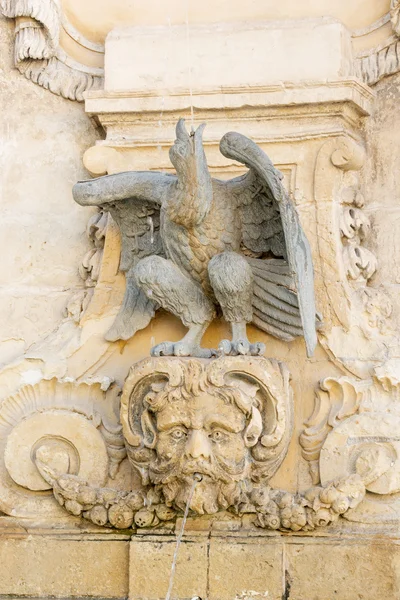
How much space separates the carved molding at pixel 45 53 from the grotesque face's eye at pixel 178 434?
1.40 m

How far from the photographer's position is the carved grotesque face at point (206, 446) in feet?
15.0

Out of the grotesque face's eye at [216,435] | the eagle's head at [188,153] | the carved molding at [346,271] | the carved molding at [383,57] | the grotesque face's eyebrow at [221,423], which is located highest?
the carved molding at [383,57]

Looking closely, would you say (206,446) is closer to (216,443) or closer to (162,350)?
(216,443)

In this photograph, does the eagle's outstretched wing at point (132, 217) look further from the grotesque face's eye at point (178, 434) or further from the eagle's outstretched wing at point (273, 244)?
the grotesque face's eye at point (178, 434)

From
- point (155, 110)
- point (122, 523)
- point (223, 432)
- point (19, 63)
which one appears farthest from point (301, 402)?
point (19, 63)

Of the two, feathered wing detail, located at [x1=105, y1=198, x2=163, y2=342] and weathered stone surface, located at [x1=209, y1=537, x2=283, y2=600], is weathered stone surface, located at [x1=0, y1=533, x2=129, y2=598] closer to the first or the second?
weathered stone surface, located at [x1=209, y1=537, x2=283, y2=600]

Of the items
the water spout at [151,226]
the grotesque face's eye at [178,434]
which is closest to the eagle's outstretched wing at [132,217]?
the water spout at [151,226]

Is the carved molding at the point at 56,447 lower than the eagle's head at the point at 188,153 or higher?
→ lower

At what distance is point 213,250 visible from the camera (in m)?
4.77

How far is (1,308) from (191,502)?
112cm

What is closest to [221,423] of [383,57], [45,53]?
[383,57]

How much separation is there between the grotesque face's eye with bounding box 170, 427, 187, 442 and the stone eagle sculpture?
0.88 ft

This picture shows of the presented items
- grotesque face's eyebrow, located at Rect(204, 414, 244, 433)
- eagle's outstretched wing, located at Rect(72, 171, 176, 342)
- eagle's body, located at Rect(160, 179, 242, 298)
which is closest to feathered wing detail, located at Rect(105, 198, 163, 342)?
eagle's outstretched wing, located at Rect(72, 171, 176, 342)

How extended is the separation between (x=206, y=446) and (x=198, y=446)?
3 cm
